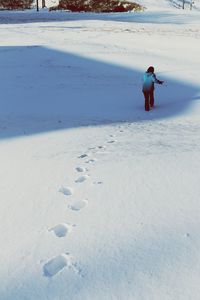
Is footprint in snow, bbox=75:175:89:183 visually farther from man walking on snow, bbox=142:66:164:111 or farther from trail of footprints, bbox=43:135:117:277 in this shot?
man walking on snow, bbox=142:66:164:111

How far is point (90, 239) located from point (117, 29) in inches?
1061

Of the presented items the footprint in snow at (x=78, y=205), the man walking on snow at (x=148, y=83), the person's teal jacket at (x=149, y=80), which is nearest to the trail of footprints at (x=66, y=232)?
the footprint in snow at (x=78, y=205)

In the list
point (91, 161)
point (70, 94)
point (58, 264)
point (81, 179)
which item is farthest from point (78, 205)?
point (70, 94)

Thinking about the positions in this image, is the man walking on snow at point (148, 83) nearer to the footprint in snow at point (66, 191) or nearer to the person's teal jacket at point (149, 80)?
the person's teal jacket at point (149, 80)

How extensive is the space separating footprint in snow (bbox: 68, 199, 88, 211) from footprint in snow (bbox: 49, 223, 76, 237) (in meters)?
0.35

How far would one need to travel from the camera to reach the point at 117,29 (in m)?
28.7

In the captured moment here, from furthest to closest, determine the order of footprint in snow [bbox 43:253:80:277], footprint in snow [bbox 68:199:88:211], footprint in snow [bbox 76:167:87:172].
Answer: footprint in snow [bbox 76:167:87:172] → footprint in snow [bbox 68:199:88:211] → footprint in snow [bbox 43:253:80:277]

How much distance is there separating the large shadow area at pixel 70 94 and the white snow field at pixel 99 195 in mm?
48

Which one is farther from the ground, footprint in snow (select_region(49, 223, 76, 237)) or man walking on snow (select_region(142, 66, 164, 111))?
man walking on snow (select_region(142, 66, 164, 111))

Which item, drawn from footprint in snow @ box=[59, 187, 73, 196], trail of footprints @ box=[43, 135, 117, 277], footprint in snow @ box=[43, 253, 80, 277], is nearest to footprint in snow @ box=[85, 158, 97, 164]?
trail of footprints @ box=[43, 135, 117, 277]

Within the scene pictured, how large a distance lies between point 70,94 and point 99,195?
8823 mm

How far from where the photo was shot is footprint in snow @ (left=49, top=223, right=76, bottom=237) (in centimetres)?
351

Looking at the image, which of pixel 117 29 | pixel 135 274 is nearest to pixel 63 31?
pixel 117 29

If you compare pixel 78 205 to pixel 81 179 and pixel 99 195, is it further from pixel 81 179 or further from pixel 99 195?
pixel 81 179
